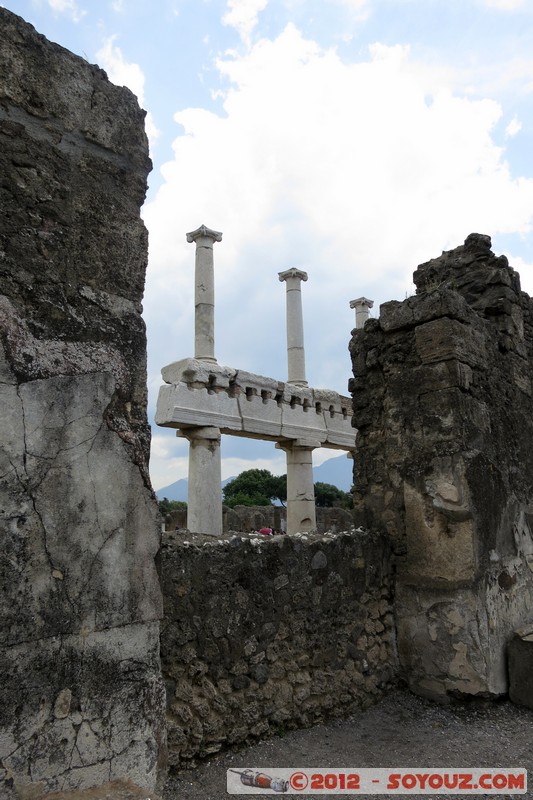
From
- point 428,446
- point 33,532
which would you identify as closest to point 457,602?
point 428,446

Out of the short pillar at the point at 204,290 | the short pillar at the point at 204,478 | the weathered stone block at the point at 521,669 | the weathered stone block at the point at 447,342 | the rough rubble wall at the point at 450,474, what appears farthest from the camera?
the short pillar at the point at 204,290

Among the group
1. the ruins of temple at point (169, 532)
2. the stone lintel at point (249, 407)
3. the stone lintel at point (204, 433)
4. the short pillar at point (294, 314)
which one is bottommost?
the ruins of temple at point (169, 532)

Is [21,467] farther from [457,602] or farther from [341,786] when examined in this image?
[457,602]

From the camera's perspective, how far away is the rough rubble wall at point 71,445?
1801mm

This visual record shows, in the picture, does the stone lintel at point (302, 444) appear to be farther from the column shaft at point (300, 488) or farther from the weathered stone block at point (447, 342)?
the weathered stone block at point (447, 342)

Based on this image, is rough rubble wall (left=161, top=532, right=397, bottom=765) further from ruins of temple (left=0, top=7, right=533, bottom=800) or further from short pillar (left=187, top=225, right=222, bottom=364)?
short pillar (left=187, top=225, right=222, bottom=364)

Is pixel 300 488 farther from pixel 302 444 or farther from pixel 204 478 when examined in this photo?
pixel 204 478

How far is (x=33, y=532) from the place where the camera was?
6.00 ft

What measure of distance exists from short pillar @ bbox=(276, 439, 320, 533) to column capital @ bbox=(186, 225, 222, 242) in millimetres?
5039

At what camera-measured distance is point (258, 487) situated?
3666 cm

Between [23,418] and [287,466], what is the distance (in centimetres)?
1280

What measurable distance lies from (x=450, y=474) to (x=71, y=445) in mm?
2994

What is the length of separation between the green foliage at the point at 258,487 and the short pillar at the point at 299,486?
20.6 metres

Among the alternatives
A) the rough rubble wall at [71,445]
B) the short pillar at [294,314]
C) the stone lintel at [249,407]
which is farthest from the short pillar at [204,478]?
the rough rubble wall at [71,445]
